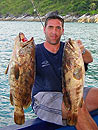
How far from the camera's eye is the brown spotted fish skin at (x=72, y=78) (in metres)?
3.67

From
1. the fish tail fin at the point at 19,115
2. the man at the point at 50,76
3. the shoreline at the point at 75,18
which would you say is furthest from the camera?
the shoreline at the point at 75,18

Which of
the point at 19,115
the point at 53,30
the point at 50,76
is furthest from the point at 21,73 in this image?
the point at 53,30

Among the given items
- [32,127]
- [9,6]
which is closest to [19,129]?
[32,127]

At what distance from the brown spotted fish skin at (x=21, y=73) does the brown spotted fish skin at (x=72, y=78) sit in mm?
508

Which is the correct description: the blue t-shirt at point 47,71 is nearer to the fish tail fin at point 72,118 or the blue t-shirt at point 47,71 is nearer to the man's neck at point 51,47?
the man's neck at point 51,47

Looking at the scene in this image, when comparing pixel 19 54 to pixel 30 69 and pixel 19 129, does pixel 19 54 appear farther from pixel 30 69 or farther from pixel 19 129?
pixel 19 129

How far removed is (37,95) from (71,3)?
12697 cm

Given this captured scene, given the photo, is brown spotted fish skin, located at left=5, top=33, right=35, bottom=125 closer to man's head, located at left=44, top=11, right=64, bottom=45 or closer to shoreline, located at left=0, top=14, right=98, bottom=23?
man's head, located at left=44, top=11, right=64, bottom=45

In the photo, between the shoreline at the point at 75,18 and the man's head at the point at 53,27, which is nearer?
the man's head at the point at 53,27

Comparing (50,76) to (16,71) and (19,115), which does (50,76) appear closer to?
(19,115)

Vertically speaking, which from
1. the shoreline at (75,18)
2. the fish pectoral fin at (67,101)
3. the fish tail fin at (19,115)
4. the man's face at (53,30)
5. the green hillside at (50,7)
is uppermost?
the green hillside at (50,7)

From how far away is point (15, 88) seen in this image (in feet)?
11.8

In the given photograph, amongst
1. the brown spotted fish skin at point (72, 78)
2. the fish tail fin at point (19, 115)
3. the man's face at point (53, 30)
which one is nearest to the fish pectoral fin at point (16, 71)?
the fish tail fin at point (19, 115)

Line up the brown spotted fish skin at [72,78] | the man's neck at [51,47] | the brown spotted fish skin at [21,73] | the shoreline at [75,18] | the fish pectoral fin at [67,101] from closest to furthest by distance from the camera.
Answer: the brown spotted fish skin at [21,73] → the brown spotted fish skin at [72,78] → the fish pectoral fin at [67,101] → the man's neck at [51,47] → the shoreline at [75,18]
